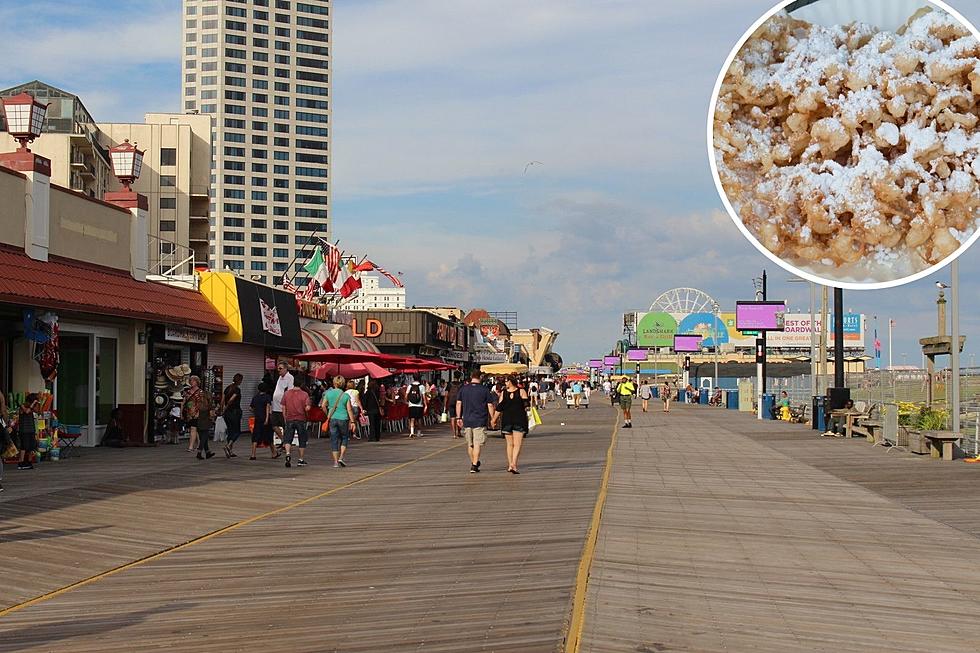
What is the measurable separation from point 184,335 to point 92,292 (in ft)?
19.2

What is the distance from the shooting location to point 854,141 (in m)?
11.8

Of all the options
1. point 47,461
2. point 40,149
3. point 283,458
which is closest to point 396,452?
point 283,458

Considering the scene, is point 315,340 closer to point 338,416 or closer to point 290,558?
point 338,416

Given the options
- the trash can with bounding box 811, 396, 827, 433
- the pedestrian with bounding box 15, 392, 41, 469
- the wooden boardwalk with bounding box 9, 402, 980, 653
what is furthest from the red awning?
the trash can with bounding box 811, 396, 827, 433

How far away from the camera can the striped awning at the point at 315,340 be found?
4032 centimetres

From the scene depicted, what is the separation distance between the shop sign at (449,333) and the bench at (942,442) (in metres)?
41.7

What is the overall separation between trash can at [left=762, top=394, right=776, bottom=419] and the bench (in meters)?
25.5

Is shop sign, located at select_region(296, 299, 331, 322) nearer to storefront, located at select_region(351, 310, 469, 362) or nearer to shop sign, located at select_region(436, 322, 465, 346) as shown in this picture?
storefront, located at select_region(351, 310, 469, 362)

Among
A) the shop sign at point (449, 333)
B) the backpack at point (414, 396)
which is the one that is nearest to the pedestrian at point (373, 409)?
the backpack at point (414, 396)

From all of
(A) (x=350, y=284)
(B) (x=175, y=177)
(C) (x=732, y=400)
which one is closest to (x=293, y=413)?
(A) (x=350, y=284)

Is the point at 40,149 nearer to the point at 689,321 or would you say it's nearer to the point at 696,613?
the point at 696,613

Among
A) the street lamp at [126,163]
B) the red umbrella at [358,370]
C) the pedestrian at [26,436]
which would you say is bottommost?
the pedestrian at [26,436]

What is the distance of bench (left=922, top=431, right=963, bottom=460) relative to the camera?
2428 centimetres

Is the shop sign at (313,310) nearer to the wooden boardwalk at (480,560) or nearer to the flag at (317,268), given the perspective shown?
the flag at (317,268)
